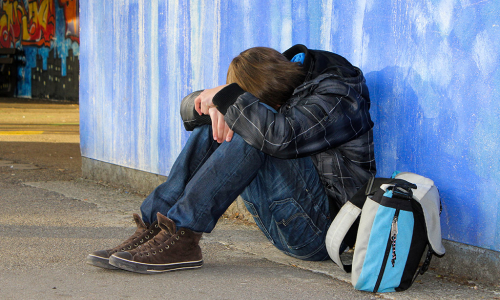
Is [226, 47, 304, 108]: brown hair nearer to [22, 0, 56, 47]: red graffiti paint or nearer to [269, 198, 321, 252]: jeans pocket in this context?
[269, 198, 321, 252]: jeans pocket

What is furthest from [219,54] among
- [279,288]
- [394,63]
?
[279,288]

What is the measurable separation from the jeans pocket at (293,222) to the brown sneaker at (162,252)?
357 millimetres

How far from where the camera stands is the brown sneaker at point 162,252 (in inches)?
93.0

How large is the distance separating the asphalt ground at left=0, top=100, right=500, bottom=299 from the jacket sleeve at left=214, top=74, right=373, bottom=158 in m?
0.58

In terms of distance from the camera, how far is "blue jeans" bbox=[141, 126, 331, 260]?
91.0 inches

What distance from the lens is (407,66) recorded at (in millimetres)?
2641

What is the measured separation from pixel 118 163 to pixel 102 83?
2.58 feet

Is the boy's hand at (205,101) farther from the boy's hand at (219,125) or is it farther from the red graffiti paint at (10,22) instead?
the red graffiti paint at (10,22)

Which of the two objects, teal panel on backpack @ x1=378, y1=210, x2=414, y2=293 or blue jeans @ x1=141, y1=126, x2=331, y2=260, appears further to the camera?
blue jeans @ x1=141, y1=126, x2=331, y2=260

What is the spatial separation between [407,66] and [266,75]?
685mm

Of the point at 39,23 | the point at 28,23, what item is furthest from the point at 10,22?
the point at 39,23

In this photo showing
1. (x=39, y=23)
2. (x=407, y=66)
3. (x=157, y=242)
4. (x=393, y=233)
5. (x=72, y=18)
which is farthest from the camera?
(x=39, y=23)

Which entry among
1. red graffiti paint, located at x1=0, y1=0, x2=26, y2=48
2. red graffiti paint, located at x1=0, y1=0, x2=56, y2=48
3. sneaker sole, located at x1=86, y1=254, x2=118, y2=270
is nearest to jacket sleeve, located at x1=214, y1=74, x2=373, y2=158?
sneaker sole, located at x1=86, y1=254, x2=118, y2=270

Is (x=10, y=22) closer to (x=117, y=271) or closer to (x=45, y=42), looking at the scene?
(x=45, y=42)
